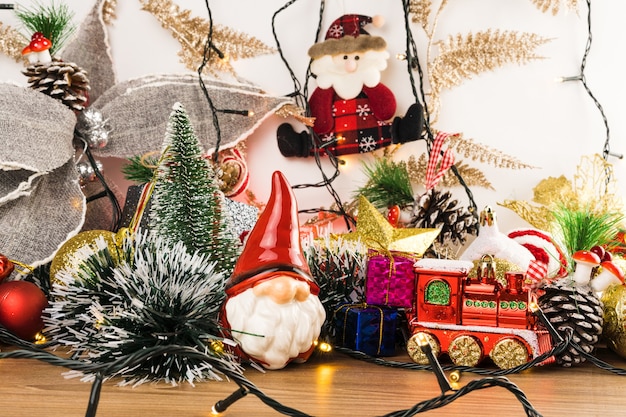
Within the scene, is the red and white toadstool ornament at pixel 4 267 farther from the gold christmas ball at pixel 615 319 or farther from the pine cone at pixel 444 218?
the gold christmas ball at pixel 615 319

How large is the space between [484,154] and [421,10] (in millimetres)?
282

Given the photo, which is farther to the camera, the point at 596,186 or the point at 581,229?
the point at 596,186

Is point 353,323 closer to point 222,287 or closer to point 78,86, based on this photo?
point 222,287

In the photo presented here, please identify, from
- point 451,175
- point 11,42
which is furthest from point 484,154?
point 11,42

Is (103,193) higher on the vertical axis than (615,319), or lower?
higher

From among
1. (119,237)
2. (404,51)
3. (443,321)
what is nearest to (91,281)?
(119,237)

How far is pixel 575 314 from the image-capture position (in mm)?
728

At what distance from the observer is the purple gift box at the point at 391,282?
2.61 feet

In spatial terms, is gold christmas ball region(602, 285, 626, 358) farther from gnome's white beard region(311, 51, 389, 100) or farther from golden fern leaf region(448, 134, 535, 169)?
gnome's white beard region(311, 51, 389, 100)

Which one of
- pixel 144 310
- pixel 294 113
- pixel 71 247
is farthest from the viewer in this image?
pixel 294 113

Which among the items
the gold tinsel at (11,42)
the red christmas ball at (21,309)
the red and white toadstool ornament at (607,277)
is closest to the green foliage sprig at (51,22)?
the gold tinsel at (11,42)

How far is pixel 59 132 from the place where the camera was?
0.99m

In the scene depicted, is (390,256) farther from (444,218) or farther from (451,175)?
(451,175)

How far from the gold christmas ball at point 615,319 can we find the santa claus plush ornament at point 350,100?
416 millimetres
